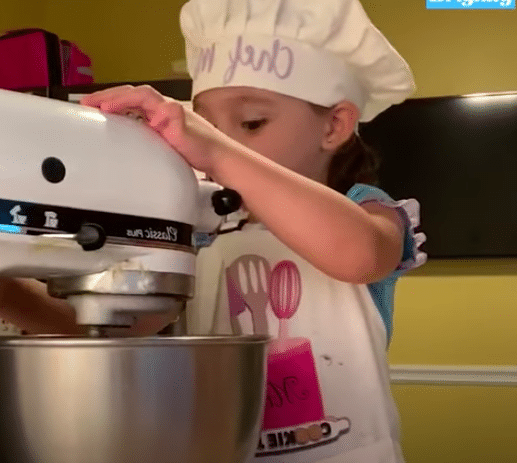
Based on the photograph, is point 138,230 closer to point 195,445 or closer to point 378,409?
point 195,445

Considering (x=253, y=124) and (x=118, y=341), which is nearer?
(x=118, y=341)

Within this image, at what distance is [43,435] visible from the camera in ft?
1.66

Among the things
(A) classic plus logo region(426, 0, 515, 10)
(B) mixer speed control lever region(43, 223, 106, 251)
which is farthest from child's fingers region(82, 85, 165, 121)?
(A) classic plus logo region(426, 0, 515, 10)

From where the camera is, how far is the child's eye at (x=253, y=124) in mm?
948

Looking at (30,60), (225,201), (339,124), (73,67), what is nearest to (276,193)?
(225,201)

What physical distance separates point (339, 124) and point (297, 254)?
0.25 metres

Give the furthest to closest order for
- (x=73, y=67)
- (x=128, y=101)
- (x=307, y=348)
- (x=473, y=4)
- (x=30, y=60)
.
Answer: (x=473, y=4)
(x=73, y=67)
(x=30, y=60)
(x=307, y=348)
(x=128, y=101)

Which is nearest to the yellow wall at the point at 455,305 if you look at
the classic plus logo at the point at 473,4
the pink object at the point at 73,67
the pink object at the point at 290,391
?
the classic plus logo at the point at 473,4

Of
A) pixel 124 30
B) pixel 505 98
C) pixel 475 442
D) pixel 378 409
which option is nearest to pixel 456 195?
pixel 505 98

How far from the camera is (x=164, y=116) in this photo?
2.01ft

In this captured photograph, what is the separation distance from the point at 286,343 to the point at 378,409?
137 millimetres

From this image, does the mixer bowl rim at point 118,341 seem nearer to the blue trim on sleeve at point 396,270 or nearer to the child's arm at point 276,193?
the child's arm at point 276,193

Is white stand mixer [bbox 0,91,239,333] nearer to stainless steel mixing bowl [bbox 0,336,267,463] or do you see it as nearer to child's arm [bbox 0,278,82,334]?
stainless steel mixing bowl [bbox 0,336,267,463]

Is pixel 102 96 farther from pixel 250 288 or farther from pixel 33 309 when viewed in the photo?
pixel 250 288
